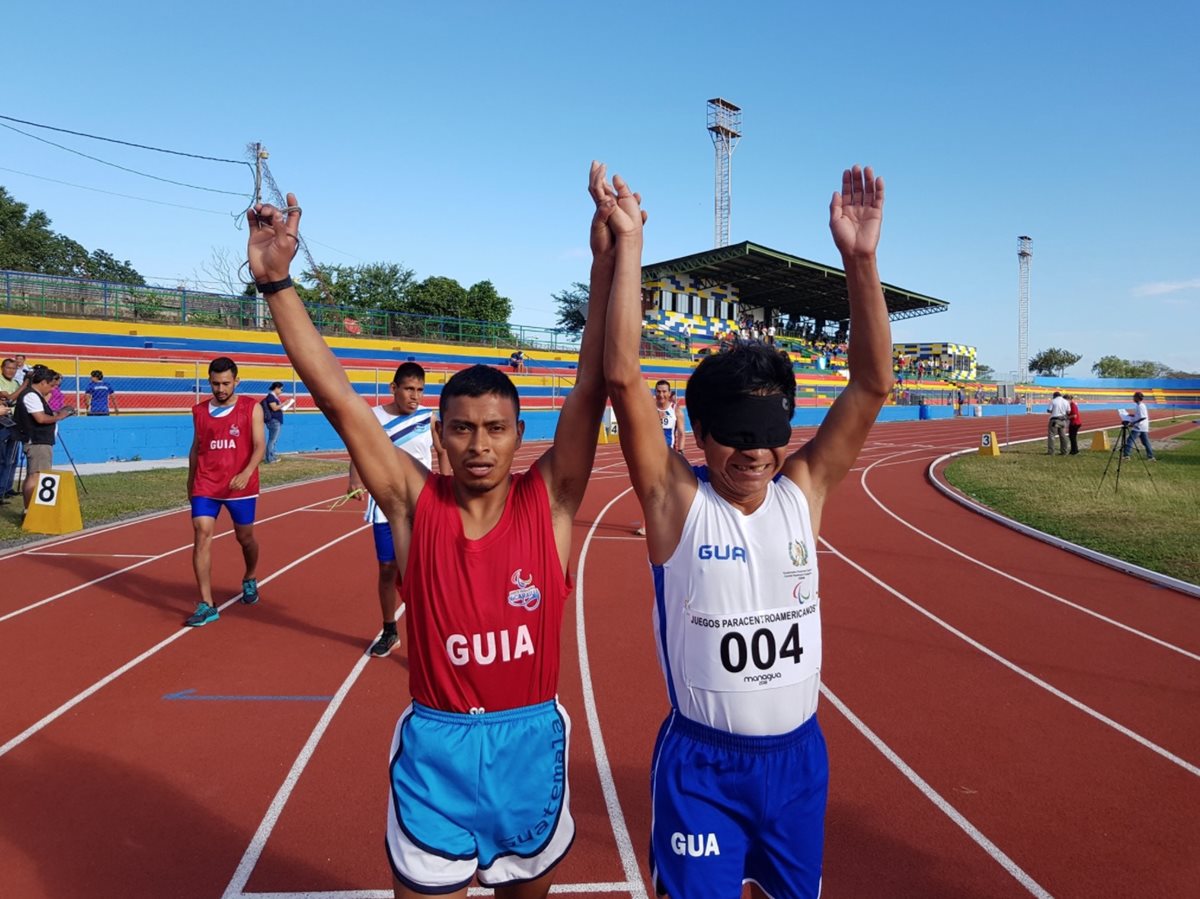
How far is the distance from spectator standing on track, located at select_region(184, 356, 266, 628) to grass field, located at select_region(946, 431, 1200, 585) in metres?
8.69

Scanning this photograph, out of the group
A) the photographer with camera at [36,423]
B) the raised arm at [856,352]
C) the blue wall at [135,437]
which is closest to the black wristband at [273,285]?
the raised arm at [856,352]

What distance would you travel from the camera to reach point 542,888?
1.84 m

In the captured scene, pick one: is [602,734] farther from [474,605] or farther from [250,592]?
[250,592]

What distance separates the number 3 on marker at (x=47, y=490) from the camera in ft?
29.1

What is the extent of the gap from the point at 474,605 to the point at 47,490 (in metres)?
9.47

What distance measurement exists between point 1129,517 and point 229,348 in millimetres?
22686

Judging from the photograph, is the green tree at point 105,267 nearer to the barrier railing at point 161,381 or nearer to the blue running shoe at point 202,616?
the barrier railing at point 161,381

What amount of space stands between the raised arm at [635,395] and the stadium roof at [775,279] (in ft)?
126

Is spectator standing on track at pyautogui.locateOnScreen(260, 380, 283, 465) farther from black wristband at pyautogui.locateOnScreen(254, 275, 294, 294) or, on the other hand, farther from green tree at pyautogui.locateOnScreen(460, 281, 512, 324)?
green tree at pyautogui.locateOnScreen(460, 281, 512, 324)

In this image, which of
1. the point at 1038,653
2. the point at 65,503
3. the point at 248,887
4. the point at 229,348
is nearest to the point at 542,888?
the point at 248,887

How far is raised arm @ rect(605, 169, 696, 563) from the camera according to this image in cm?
176

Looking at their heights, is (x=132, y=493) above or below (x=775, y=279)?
below

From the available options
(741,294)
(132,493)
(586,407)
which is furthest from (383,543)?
(741,294)

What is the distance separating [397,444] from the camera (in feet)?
16.7
